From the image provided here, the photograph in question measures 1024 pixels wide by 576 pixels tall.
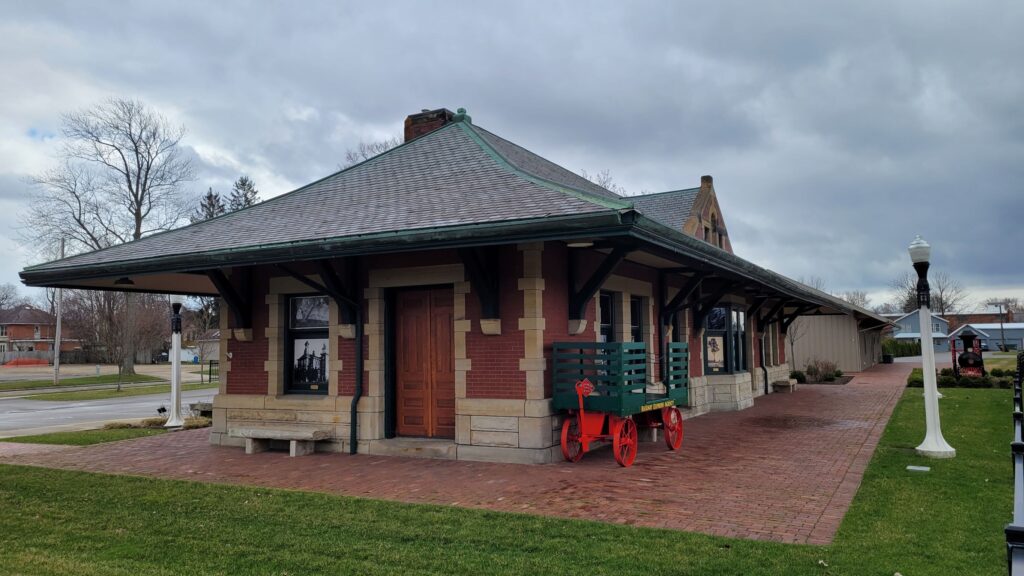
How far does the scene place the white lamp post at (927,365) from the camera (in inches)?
384

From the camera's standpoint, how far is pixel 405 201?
10.6 m

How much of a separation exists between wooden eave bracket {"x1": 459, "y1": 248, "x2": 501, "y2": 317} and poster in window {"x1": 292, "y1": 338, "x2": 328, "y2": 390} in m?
3.22

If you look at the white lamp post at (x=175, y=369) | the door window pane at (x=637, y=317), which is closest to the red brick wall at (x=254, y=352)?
the white lamp post at (x=175, y=369)

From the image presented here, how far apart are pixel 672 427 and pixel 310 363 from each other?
227 inches

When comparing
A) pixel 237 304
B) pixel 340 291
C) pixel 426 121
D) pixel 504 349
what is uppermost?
pixel 426 121

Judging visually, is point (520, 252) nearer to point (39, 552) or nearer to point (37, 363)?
point (39, 552)

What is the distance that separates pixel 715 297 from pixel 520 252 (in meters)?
6.35

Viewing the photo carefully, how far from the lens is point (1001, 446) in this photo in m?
10.5

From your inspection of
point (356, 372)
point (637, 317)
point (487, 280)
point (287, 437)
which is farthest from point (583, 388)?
point (637, 317)

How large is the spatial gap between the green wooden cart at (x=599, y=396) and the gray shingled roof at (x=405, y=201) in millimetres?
2103

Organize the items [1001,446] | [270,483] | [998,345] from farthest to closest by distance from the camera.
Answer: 1. [998,345]
2. [1001,446]
3. [270,483]

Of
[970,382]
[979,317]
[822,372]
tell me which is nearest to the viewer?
[970,382]

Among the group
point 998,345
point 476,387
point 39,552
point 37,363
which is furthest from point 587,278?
point 998,345

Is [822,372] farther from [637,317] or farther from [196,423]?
[196,423]
